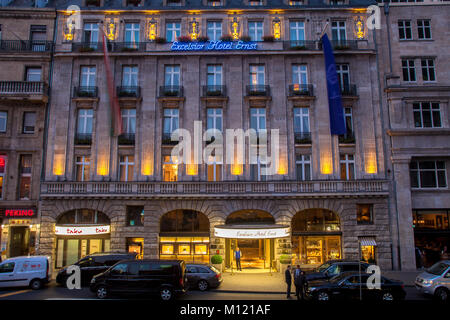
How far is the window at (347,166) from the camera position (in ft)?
93.0

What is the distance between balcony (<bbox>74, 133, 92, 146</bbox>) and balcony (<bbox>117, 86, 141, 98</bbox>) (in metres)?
4.35

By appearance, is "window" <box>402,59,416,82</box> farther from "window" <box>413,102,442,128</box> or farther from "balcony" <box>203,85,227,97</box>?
"balcony" <box>203,85,227,97</box>

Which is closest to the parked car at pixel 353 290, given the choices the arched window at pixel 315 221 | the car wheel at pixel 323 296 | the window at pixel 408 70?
the car wheel at pixel 323 296

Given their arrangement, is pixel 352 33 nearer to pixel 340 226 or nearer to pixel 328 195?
pixel 328 195

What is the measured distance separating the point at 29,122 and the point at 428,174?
34.4m

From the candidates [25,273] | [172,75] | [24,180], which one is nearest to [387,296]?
[25,273]

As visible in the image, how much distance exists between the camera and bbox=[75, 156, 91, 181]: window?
1128 inches

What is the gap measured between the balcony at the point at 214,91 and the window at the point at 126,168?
846 centimetres

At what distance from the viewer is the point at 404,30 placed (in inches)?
1196

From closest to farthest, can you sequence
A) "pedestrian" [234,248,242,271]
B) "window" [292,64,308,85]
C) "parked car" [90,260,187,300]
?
"parked car" [90,260,187,300] < "pedestrian" [234,248,242,271] < "window" [292,64,308,85]

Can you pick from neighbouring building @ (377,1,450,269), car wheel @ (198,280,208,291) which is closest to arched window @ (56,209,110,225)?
car wheel @ (198,280,208,291)

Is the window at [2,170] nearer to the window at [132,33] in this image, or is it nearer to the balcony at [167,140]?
the balcony at [167,140]
